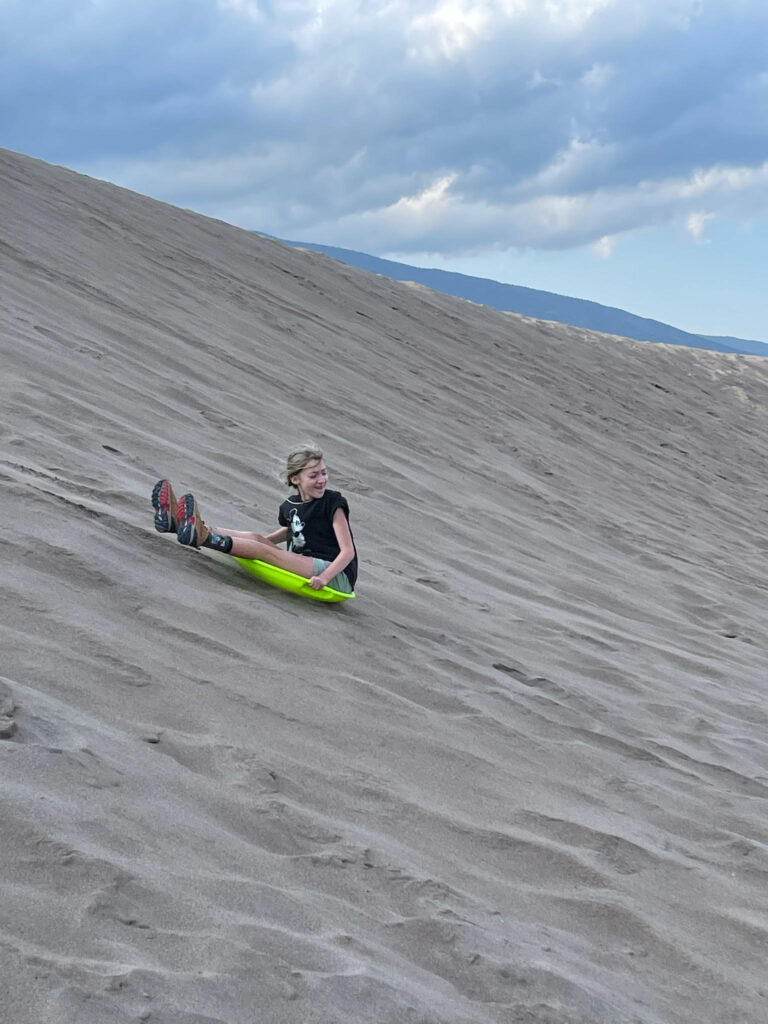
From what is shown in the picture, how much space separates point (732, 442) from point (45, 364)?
36.2ft

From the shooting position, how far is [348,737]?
324 cm

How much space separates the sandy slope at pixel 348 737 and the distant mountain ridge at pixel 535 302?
122964 millimetres

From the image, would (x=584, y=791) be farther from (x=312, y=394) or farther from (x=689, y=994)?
(x=312, y=394)

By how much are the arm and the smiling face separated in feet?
0.42

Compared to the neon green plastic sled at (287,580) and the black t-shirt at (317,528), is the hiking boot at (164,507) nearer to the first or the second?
the neon green plastic sled at (287,580)

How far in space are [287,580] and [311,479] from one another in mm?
477

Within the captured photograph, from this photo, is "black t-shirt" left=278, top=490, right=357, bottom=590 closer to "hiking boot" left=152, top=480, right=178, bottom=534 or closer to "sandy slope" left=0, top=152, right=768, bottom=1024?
"sandy slope" left=0, top=152, right=768, bottom=1024

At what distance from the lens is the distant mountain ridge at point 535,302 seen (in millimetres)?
132875

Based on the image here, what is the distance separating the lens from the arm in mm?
4398

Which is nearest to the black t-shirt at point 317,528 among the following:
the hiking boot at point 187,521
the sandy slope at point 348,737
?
the sandy slope at point 348,737

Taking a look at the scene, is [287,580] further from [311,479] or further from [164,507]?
[164,507]

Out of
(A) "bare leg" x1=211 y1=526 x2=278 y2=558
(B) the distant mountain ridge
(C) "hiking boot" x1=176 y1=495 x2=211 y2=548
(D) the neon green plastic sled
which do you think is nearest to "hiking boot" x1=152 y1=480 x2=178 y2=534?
(C) "hiking boot" x1=176 y1=495 x2=211 y2=548

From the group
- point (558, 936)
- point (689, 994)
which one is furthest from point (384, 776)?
point (689, 994)

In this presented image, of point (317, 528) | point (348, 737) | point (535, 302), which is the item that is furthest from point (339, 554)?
point (535, 302)
